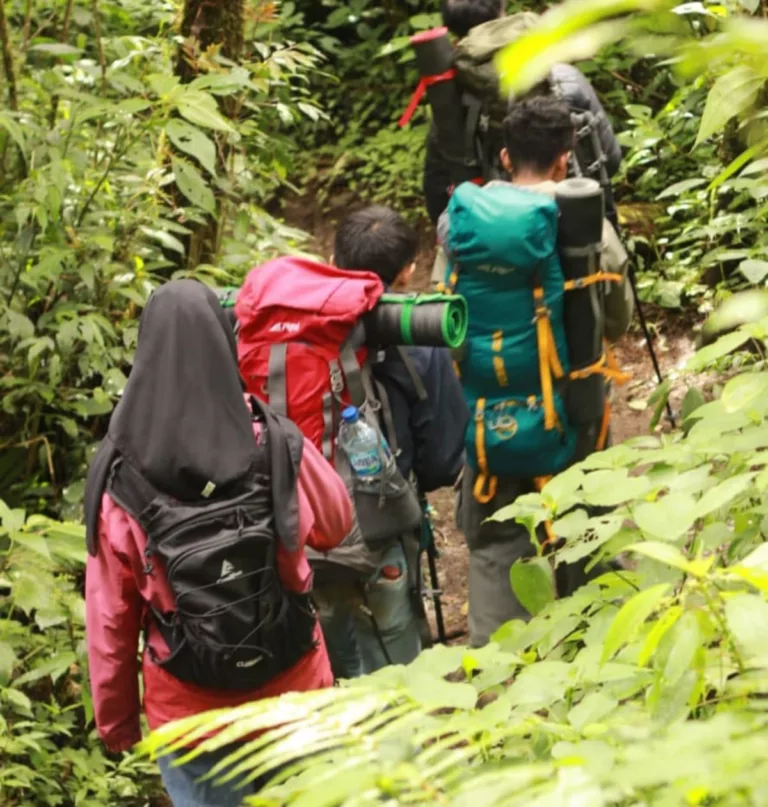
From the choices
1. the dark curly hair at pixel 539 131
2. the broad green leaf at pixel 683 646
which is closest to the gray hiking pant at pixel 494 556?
the dark curly hair at pixel 539 131

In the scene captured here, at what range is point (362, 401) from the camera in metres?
3.53

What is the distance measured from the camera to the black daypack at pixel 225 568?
2734mm

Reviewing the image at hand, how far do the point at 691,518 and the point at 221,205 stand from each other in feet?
13.1

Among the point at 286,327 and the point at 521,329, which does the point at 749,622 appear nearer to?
the point at 286,327

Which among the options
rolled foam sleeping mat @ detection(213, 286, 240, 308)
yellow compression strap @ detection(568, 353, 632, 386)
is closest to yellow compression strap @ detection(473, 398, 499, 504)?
yellow compression strap @ detection(568, 353, 632, 386)

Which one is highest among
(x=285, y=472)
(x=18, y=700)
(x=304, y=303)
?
(x=304, y=303)

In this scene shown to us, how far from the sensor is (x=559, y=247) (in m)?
3.84

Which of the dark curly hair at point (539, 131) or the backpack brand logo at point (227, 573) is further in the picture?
the dark curly hair at point (539, 131)

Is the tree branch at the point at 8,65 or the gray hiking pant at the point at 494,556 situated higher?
the tree branch at the point at 8,65

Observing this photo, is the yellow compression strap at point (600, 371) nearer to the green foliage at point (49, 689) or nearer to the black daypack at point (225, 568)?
the black daypack at point (225, 568)

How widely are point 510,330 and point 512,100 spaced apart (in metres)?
1.38

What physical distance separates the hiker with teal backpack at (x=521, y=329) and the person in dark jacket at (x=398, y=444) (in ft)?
0.68

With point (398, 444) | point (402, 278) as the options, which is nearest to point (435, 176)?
point (402, 278)

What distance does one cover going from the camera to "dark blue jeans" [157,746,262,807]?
118 inches
